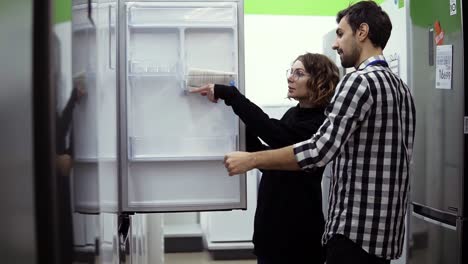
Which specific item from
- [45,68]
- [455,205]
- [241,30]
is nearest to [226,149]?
[241,30]

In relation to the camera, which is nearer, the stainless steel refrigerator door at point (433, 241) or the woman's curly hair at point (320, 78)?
the woman's curly hair at point (320, 78)

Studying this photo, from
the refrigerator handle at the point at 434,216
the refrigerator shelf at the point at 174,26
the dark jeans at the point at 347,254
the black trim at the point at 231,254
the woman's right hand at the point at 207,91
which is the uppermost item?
the refrigerator shelf at the point at 174,26

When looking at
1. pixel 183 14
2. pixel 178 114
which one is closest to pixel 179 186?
pixel 178 114

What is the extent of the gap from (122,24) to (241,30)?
1.50 ft

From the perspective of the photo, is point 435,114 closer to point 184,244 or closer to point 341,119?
point 341,119

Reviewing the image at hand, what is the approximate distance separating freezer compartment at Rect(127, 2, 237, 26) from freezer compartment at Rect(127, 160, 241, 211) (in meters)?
0.56

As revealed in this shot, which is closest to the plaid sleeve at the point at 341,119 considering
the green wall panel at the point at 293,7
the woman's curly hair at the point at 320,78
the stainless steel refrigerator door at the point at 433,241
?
the woman's curly hair at the point at 320,78

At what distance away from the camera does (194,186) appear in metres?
2.20

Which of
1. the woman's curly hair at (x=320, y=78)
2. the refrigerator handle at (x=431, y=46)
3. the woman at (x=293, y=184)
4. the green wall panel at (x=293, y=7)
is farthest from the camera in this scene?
the green wall panel at (x=293, y=7)

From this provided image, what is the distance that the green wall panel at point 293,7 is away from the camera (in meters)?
5.19

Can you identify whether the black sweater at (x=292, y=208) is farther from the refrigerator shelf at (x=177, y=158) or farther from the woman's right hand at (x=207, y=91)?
the refrigerator shelf at (x=177, y=158)

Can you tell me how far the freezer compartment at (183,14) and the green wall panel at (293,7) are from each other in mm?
3109

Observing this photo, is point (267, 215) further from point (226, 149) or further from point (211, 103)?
point (211, 103)

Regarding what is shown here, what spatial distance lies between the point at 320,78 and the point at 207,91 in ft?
1.51
